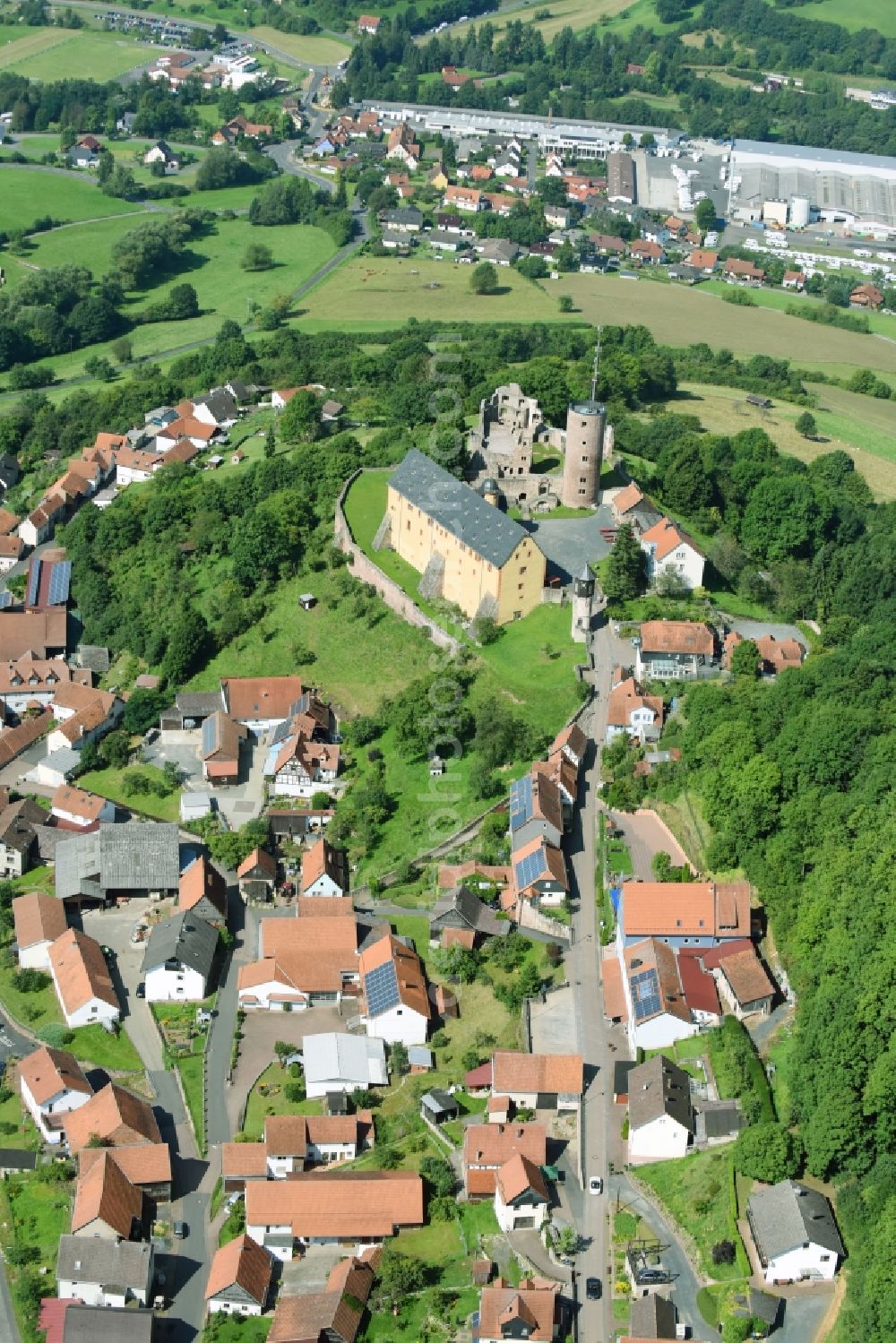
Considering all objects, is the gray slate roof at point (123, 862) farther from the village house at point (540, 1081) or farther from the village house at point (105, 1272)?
the village house at point (105, 1272)

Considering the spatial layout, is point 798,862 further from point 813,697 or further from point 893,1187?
point 893,1187

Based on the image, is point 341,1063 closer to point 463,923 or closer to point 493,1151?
point 463,923

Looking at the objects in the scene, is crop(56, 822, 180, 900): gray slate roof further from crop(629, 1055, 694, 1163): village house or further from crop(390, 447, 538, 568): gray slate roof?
crop(629, 1055, 694, 1163): village house

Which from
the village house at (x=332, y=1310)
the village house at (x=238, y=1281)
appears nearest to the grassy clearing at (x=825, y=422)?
the village house at (x=332, y=1310)

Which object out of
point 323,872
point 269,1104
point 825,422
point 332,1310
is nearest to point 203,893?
point 323,872

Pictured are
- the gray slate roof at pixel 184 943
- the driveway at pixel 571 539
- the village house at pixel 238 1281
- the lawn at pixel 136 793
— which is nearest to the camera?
the village house at pixel 238 1281

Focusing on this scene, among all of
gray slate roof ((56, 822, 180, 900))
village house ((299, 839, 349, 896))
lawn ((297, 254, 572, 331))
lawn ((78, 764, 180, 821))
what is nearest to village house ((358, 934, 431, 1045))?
village house ((299, 839, 349, 896))
